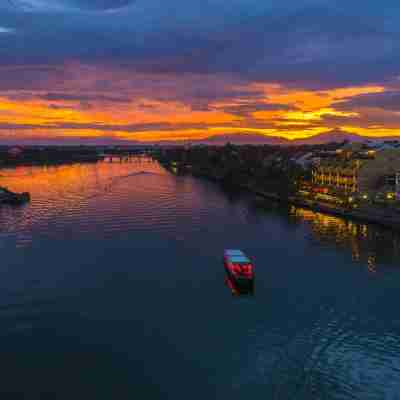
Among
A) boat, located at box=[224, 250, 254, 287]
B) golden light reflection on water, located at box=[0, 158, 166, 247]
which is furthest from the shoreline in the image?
boat, located at box=[224, 250, 254, 287]

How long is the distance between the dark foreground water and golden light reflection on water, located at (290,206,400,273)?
0.15m

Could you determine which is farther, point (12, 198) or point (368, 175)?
point (12, 198)

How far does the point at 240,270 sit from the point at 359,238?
37.9ft

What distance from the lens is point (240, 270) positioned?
16625mm

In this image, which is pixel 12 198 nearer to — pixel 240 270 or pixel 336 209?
pixel 336 209

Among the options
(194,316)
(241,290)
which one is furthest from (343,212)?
(194,316)

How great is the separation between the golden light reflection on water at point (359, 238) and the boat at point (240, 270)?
625cm

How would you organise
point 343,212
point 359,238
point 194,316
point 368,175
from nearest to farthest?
point 194,316
point 359,238
point 343,212
point 368,175

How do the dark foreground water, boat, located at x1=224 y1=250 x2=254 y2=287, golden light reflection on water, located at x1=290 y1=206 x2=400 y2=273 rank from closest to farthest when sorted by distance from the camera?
the dark foreground water, boat, located at x1=224 y1=250 x2=254 y2=287, golden light reflection on water, located at x1=290 y1=206 x2=400 y2=273

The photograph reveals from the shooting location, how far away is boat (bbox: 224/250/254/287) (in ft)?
53.0

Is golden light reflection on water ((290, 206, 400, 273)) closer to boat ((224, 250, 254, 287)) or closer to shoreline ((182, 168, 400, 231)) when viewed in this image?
shoreline ((182, 168, 400, 231))

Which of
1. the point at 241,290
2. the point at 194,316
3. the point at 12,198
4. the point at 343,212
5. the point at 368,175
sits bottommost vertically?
the point at 194,316

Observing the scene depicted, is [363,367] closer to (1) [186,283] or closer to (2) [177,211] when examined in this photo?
(1) [186,283]

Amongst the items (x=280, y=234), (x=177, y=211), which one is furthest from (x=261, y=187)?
(x=280, y=234)
